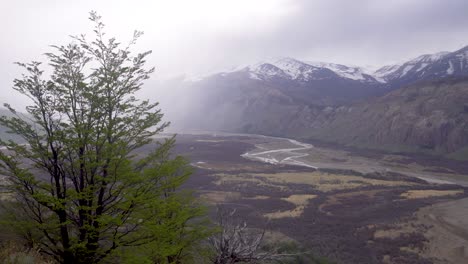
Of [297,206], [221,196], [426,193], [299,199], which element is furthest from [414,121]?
[221,196]

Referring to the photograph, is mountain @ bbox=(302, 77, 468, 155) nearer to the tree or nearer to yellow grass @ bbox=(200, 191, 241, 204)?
yellow grass @ bbox=(200, 191, 241, 204)

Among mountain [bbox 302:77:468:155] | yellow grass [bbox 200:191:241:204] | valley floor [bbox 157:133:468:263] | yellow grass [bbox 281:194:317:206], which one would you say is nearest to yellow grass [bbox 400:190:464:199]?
valley floor [bbox 157:133:468:263]

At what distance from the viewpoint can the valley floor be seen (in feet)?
104

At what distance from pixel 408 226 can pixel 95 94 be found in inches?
1371

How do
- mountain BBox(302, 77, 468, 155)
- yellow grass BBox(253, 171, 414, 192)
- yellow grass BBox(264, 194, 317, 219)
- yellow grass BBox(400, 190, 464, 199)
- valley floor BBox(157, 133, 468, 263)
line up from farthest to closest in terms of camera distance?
1. mountain BBox(302, 77, 468, 155)
2. yellow grass BBox(253, 171, 414, 192)
3. yellow grass BBox(400, 190, 464, 199)
4. yellow grass BBox(264, 194, 317, 219)
5. valley floor BBox(157, 133, 468, 263)

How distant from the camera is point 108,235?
9.34 meters

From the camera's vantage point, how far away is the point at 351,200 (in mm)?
50406

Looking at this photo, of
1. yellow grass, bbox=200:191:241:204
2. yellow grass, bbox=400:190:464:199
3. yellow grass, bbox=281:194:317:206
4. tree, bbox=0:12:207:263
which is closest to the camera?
tree, bbox=0:12:207:263

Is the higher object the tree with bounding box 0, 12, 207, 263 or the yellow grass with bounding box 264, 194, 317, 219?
the tree with bounding box 0, 12, 207, 263

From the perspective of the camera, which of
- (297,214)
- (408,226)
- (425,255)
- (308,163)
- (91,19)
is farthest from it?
(308,163)

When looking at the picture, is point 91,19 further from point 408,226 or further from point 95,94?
point 408,226

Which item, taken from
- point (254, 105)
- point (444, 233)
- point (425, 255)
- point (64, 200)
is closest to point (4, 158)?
point (64, 200)

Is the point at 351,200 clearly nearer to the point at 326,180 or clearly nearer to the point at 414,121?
the point at 326,180

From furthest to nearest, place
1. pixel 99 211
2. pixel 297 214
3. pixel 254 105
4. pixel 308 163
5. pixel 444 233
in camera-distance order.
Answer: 1. pixel 254 105
2. pixel 308 163
3. pixel 297 214
4. pixel 444 233
5. pixel 99 211
